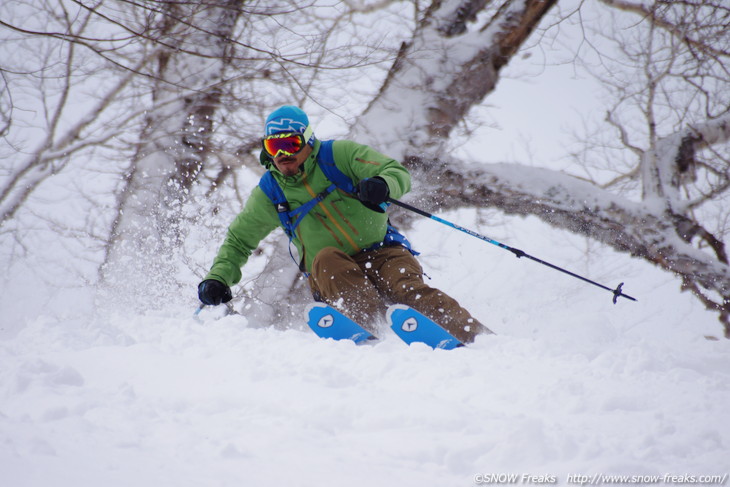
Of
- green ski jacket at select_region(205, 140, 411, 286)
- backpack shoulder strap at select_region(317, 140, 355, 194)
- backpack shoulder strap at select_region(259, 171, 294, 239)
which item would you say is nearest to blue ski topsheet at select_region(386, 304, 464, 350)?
green ski jacket at select_region(205, 140, 411, 286)

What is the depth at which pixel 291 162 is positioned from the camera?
3471mm

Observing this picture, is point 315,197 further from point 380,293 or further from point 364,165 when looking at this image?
point 380,293

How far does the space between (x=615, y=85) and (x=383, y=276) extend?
8.64 meters

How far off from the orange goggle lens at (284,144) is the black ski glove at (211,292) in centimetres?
107

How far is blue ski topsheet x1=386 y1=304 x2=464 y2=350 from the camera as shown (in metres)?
2.98

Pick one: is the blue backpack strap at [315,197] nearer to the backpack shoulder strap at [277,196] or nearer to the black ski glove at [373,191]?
the backpack shoulder strap at [277,196]

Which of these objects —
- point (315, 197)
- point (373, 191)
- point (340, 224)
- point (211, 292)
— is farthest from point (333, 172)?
point (211, 292)

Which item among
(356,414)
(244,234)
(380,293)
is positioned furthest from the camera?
(244,234)

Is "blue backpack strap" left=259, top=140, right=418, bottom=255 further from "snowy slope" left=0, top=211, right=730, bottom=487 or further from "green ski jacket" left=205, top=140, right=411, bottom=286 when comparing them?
"snowy slope" left=0, top=211, right=730, bottom=487

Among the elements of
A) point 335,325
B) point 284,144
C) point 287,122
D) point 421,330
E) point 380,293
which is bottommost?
point 421,330

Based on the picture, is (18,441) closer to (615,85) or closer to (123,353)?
(123,353)

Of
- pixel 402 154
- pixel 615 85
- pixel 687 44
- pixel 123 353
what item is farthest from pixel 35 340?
pixel 615 85

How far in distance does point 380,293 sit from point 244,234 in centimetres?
118

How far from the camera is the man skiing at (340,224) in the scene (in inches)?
132
